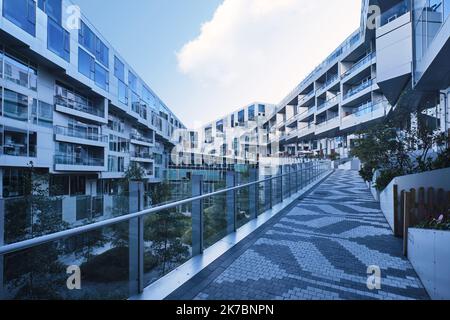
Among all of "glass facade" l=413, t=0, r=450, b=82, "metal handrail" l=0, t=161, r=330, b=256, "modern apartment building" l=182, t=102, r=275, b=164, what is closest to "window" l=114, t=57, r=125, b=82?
"modern apartment building" l=182, t=102, r=275, b=164

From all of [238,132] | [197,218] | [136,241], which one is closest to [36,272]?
[136,241]

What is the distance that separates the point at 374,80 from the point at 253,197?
2521 centimetres

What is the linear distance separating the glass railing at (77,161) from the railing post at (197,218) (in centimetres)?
2043

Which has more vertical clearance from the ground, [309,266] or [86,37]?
[86,37]

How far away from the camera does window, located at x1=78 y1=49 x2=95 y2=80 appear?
22.1 m

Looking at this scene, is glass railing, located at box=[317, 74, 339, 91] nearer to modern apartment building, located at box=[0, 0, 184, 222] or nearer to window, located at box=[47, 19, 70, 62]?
modern apartment building, located at box=[0, 0, 184, 222]

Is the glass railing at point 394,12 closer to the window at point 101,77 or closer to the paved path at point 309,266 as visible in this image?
the paved path at point 309,266

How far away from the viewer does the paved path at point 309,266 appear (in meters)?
2.74

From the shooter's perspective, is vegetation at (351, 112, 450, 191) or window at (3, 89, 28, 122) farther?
window at (3, 89, 28, 122)

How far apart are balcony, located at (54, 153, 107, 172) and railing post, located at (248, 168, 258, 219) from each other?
63.5ft

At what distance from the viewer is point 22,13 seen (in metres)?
16.1

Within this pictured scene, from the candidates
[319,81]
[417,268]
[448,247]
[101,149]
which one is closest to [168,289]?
[448,247]

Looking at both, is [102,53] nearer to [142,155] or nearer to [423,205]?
[142,155]

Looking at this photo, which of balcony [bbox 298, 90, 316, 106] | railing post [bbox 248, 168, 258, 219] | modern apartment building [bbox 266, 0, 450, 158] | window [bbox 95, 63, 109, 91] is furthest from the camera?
balcony [bbox 298, 90, 316, 106]
